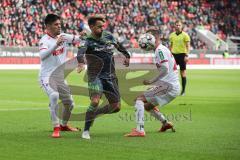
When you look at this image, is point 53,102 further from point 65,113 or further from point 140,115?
point 140,115

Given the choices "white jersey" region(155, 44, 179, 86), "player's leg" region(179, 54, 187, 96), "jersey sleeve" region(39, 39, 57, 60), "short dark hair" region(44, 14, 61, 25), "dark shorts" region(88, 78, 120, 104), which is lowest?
"player's leg" region(179, 54, 187, 96)

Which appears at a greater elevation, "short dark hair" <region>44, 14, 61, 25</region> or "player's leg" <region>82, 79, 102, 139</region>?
"short dark hair" <region>44, 14, 61, 25</region>

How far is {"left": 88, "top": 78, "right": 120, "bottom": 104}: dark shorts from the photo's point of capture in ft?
39.7

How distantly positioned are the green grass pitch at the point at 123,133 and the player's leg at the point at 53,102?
0.19m

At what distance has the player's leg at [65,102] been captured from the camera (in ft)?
43.2

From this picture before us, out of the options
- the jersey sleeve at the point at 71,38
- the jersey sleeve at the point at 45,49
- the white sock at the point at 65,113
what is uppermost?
the jersey sleeve at the point at 71,38

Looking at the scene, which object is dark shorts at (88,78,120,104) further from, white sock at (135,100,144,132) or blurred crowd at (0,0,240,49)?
blurred crowd at (0,0,240,49)

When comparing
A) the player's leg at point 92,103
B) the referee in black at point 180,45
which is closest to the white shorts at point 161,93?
the player's leg at point 92,103

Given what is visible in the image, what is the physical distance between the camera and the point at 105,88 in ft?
40.3

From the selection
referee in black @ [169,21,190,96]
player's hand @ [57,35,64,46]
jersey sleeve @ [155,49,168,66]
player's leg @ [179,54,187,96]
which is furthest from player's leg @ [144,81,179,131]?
referee in black @ [169,21,190,96]

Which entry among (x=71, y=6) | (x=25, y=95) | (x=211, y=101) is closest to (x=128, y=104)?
(x=211, y=101)

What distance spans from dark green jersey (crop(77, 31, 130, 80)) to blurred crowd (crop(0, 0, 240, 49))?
27293 millimetres

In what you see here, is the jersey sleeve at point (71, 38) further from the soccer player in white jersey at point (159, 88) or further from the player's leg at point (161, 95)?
the player's leg at point (161, 95)

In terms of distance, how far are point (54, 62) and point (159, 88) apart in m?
2.16
